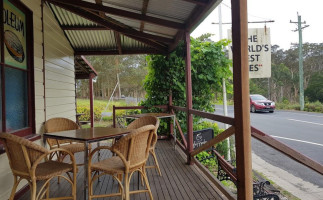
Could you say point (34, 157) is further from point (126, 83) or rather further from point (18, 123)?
point (126, 83)

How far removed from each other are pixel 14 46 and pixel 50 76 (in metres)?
1.25

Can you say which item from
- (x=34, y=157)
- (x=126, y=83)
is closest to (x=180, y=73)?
(x=34, y=157)

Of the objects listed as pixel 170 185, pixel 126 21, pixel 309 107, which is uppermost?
pixel 126 21

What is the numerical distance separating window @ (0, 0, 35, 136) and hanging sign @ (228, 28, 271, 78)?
12.4 feet

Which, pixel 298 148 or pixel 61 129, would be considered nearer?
pixel 61 129

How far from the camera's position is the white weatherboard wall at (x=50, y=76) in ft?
9.00

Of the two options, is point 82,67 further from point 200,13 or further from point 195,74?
point 200,13

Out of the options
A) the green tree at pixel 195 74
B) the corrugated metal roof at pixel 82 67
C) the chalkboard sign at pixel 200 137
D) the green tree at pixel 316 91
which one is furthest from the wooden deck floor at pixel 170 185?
the green tree at pixel 316 91

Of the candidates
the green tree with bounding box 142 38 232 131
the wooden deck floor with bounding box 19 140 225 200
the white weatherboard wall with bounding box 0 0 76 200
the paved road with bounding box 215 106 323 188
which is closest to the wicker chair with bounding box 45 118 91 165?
the white weatherboard wall with bounding box 0 0 76 200


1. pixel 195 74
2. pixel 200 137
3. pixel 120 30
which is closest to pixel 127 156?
pixel 200 137

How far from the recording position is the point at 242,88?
1916mm

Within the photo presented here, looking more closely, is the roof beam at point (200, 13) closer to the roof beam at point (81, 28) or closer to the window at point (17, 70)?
the roof beam at point (81, 28)

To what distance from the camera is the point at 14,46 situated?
8.99 ft

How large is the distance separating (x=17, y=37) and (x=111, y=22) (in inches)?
63.1
